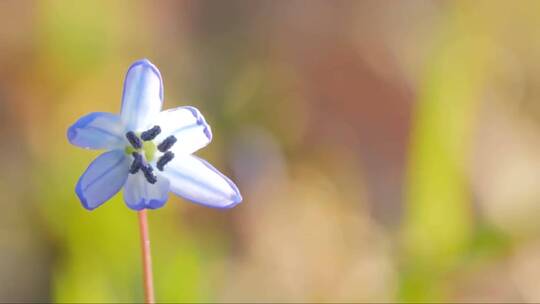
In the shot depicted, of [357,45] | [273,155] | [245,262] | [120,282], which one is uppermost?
[357,45]

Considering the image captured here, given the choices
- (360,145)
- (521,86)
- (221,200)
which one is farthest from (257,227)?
(221,200)

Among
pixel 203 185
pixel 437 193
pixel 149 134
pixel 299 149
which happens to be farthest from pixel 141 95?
pixel 299 149

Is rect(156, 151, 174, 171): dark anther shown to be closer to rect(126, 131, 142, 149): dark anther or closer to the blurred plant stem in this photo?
rect(126, 131, 142, 149): dark anther

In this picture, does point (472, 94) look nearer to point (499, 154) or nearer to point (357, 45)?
point (499, 154)

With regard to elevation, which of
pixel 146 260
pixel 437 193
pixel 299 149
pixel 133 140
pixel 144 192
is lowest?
pixel 146 260

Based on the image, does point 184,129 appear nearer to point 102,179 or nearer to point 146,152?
point 146,152

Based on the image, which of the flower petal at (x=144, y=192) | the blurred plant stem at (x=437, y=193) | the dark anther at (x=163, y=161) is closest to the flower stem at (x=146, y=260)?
the flower petal at (x=144, y=192)

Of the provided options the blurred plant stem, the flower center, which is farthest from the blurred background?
the flower center
